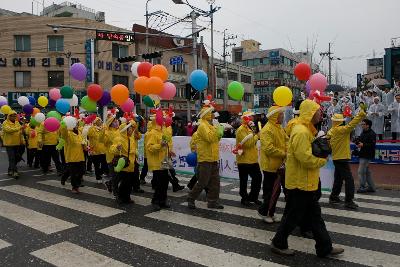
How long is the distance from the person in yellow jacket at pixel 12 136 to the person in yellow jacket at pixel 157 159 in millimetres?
5443

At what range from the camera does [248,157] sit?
732 centimetres

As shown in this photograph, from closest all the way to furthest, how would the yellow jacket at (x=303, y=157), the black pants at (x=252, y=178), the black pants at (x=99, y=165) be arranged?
the yellow jacket at (x=303, y=157), the black pants at (x=252, y=178), the black pants at (x=99, y=165)

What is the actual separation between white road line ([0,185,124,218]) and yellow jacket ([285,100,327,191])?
3571 mm

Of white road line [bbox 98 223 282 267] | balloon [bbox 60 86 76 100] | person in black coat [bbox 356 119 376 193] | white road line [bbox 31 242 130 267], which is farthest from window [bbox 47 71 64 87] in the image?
white road line [bbox 31 242 130 267]

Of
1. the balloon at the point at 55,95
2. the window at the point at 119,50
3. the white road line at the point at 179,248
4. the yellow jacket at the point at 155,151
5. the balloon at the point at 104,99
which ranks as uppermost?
the window at the point at 119,50

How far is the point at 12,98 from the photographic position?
32875 millimetres

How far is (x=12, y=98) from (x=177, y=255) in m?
32.5

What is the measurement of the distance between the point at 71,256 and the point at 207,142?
3.07 meters

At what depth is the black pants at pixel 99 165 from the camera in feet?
33.2

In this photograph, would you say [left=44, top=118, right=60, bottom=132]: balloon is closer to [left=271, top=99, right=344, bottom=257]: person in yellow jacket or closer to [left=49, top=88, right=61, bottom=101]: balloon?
[left=49, top=88, right=61, bottom=101]: balloon

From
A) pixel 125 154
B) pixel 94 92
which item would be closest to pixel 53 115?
pixel 94 92

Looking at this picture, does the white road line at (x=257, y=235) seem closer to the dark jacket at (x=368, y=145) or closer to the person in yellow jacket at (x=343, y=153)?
Result: the person in yellow jacket at (x=343, y=153)

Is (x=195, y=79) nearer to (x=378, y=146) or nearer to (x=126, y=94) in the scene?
(x=126, y=94)

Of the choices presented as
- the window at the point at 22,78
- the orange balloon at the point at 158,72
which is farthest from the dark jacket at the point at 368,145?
the window at the point at 22,78
